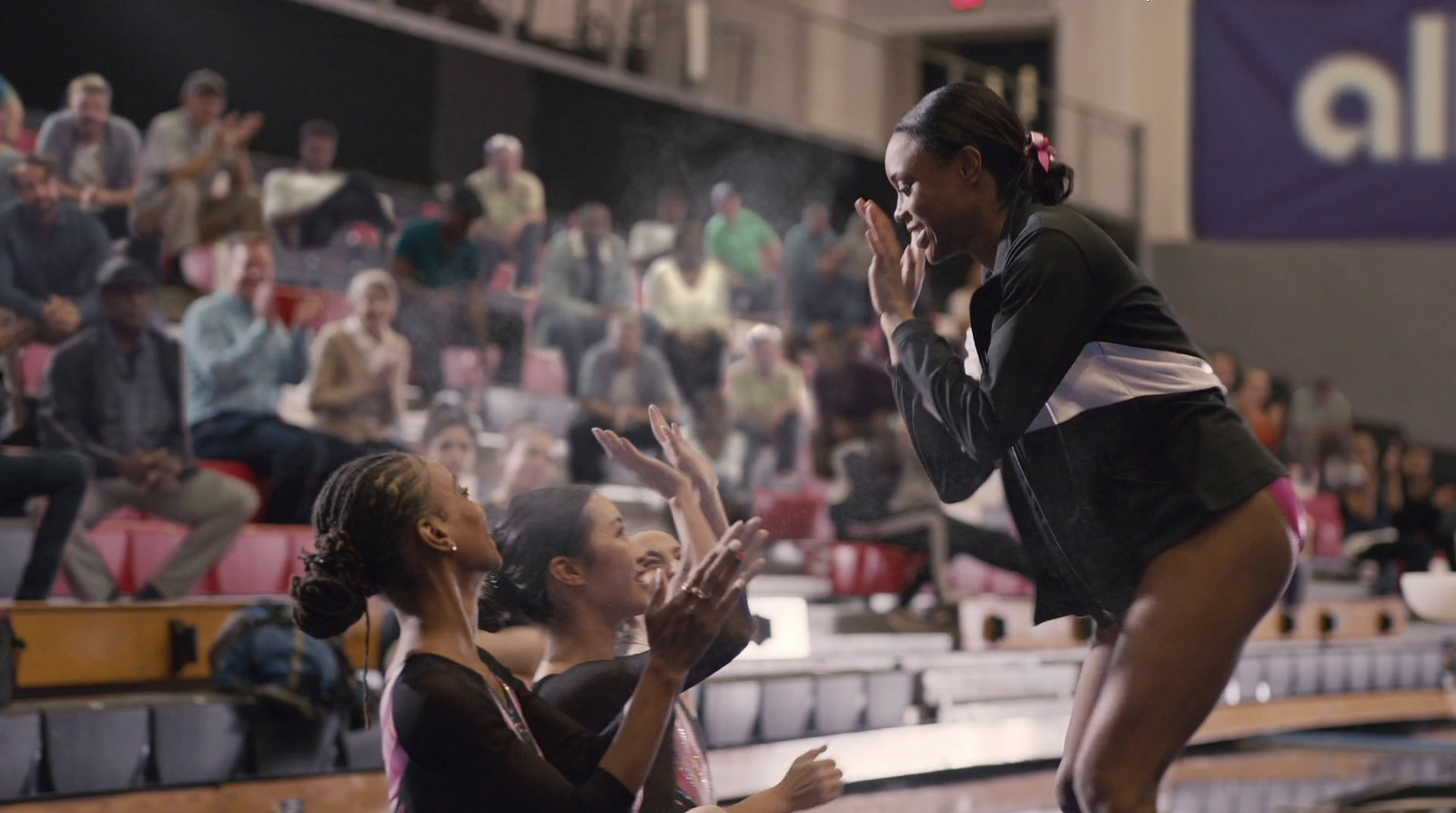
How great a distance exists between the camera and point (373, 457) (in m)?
1.64

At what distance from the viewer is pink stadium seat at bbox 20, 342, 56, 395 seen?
13.9 feet

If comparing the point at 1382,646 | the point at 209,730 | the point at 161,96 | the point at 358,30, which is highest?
the point at 358,30

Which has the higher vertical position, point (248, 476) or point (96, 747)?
point (248, 476)

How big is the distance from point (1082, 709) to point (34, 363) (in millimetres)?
3334

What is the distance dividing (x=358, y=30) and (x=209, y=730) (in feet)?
11.1

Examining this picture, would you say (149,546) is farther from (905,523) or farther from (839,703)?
(905,523)

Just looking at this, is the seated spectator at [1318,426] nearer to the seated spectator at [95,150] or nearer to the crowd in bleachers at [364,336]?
the crowd in bleachers at [364,336]

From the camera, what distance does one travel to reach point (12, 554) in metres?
4.05

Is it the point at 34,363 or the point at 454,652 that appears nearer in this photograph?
the point at 454,652

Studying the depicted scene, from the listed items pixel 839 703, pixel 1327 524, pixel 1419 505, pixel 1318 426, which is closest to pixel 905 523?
pixel 839 703

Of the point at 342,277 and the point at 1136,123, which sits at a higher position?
the point at 1136,123

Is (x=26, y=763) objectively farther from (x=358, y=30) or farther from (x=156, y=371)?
(x=358, y=30)

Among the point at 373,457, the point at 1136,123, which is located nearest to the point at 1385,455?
the point at 1136,123

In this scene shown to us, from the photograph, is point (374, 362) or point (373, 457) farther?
point (374, 362)
